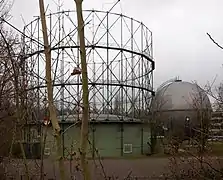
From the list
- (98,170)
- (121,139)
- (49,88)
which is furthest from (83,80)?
(121,139)

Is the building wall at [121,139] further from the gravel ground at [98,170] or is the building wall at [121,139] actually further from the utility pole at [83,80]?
the utility pole at [83,80]

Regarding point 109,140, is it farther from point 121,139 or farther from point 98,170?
point 98,170

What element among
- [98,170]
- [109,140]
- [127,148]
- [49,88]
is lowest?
[127,148]

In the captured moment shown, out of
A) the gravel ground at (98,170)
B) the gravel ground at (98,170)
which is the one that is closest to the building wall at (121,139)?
the gravel ground at (98,170)

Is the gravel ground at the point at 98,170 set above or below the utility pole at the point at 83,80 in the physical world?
below

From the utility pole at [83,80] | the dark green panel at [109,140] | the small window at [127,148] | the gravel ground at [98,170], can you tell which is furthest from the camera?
the small window at [127,148]

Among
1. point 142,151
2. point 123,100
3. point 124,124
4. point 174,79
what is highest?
point 174,79

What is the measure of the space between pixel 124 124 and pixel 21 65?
99.2 feet

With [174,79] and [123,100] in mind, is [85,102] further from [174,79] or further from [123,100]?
[174,79]

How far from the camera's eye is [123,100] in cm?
3288

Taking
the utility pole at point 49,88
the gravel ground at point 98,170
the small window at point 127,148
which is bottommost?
the small window at point 127,148

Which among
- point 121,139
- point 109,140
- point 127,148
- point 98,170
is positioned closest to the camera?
point 98,170

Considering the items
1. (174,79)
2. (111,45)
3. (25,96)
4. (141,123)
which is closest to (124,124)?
(141,123)

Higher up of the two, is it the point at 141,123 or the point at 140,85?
the point at 140,85
